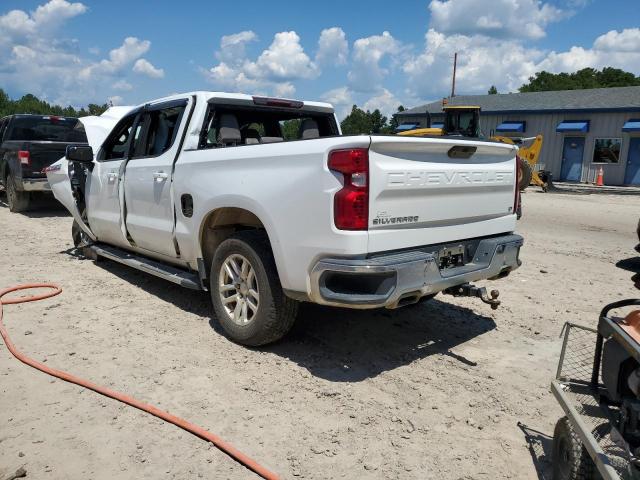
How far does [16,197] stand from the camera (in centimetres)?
1191

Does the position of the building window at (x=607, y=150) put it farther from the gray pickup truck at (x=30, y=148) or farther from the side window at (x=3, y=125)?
the side window at (x=3, y=125)

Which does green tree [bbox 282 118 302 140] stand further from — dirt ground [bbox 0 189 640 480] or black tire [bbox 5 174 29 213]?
black tire [bbox 5 174 29 213]

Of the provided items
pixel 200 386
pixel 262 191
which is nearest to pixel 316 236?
pixel 262 191

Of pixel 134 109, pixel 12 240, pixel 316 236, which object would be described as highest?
pixel 134 109

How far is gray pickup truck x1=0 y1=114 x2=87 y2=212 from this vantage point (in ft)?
36.6

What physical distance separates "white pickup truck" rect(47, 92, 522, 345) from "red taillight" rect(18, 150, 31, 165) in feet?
20.7

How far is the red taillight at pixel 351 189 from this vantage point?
331cm

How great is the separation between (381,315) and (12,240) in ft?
22.5

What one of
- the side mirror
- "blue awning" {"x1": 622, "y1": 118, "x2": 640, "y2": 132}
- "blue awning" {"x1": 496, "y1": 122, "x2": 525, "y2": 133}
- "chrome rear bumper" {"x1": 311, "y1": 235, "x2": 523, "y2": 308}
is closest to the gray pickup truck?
the side mirror

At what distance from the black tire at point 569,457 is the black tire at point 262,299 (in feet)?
6.69

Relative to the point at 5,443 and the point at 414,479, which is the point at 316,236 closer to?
the point at 414,479

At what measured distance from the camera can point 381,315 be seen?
519 cm

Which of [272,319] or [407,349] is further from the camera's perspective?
[407,349]

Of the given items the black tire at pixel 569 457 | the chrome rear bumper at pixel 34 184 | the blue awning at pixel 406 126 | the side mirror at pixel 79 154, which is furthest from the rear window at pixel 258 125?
the blue awning at pixel 406 126
